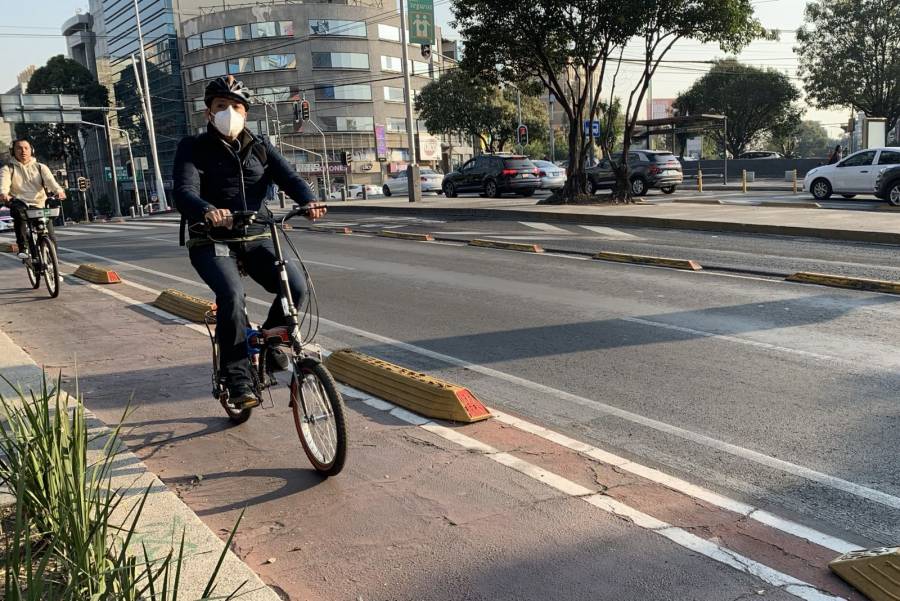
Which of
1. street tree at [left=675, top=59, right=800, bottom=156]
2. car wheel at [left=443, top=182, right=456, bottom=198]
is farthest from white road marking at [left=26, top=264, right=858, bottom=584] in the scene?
street tree at [left=675, top=59, right=800, bottom=156]

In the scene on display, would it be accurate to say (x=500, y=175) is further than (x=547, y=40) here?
Yes

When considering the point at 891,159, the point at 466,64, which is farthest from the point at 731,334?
the point at 466,64

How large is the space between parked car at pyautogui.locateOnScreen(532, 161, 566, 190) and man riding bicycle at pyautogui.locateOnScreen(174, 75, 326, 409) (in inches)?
1011

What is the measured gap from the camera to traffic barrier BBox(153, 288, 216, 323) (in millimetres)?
8473

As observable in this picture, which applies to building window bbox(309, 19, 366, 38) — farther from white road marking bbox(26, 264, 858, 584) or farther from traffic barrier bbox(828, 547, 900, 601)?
traffic barrier bbox(828, 547, 900, 601)

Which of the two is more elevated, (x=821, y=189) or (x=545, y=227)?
(x=821, y=189)

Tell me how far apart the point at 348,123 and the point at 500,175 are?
52506 millimetres

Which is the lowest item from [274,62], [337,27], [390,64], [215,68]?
[390,64]

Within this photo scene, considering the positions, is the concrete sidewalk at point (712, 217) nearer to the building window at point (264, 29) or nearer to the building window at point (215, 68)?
the building window at point (264, 29)

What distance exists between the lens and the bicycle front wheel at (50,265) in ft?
32.9

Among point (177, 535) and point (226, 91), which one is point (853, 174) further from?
point (177, 535)

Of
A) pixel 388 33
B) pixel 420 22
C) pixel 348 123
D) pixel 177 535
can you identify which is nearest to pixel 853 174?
pixel 420 22

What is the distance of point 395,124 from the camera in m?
82.4

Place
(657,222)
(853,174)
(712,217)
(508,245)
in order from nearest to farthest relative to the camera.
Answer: (508,245), (712,217), (657,222), (853,174)
